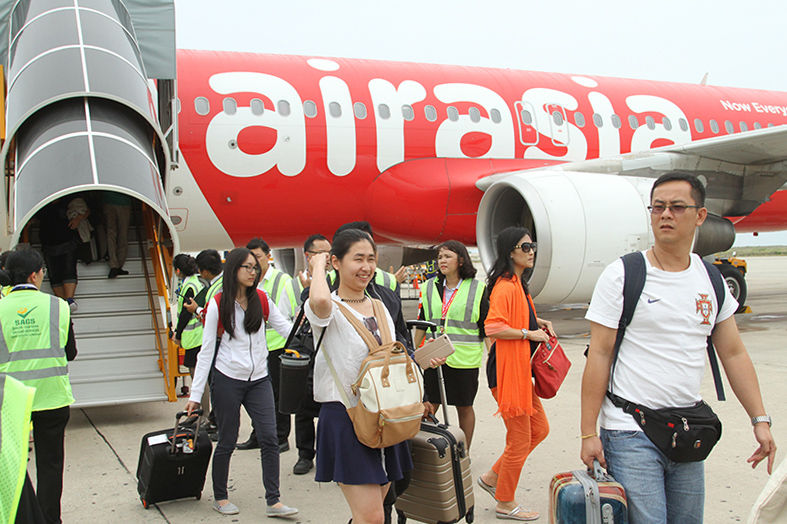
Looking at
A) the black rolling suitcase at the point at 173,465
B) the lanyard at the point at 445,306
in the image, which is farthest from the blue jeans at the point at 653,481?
the black rolling suitcase at the point at 173,465

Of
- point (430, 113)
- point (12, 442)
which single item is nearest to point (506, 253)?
point (12, 442)

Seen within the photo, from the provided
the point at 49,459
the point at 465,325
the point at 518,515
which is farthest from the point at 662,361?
the point at 49,459

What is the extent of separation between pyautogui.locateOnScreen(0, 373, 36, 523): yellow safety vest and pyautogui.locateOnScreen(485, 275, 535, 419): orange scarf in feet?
7.59

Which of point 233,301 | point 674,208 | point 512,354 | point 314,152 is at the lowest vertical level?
point 512,354

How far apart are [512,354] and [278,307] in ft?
6.16

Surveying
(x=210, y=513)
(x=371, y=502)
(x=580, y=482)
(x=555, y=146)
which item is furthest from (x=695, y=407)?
(x=555, y=146)

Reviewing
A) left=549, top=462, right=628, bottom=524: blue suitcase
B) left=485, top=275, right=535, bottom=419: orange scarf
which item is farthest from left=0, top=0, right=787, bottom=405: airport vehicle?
left=549, top=462, right=628, bottom=524: blue suitcase

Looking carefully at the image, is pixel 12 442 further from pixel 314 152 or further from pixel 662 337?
pixel 314 152

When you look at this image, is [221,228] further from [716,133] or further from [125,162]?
[716,133]

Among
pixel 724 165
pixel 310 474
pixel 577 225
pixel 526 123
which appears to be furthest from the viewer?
pixel 526 123

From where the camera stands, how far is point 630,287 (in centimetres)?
216

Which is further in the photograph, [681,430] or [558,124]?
[558,124]

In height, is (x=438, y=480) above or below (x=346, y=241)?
below

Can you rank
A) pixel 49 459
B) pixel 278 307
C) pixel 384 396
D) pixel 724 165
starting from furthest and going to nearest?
pixel 724 165 → pixel 278 307 → pixel 49 459 → pixel 384 396
